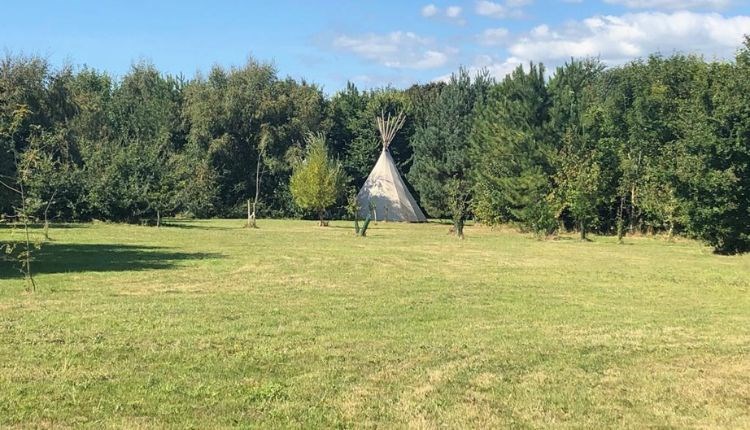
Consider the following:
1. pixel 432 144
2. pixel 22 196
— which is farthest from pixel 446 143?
pixel 22 196

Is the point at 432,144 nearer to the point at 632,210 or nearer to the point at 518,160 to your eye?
the point at 518,160

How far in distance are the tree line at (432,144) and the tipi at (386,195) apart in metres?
1.43

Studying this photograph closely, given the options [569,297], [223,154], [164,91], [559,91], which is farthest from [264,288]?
[164,91]

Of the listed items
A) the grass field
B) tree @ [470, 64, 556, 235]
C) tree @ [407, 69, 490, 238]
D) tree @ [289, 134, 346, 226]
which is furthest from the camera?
tree @ [407, 69, 490, 238]

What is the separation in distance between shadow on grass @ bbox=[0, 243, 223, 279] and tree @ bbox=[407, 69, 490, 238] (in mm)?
28208

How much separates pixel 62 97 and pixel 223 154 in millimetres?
22506

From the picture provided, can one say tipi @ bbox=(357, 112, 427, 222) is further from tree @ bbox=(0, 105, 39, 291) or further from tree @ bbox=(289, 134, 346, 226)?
tree @ bbox=(0, 105, 39, 291)

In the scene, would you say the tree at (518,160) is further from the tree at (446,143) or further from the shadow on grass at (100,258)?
the shadow on grass at (100,258)

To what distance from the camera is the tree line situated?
25156 millimetres

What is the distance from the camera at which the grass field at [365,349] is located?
196 inches

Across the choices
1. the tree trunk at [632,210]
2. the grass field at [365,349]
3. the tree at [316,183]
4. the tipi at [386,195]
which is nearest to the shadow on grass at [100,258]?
the grass field at [365,349]

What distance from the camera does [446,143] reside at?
4747 cm

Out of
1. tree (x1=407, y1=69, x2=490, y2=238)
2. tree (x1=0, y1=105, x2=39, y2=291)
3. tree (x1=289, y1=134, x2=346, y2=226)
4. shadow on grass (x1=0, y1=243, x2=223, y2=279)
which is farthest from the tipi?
tree (x1=0, y1=105, x2=39, y2=291)

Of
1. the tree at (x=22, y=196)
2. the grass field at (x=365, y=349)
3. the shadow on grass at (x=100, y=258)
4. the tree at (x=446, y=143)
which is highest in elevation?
the tree at (x=446, y=143)
